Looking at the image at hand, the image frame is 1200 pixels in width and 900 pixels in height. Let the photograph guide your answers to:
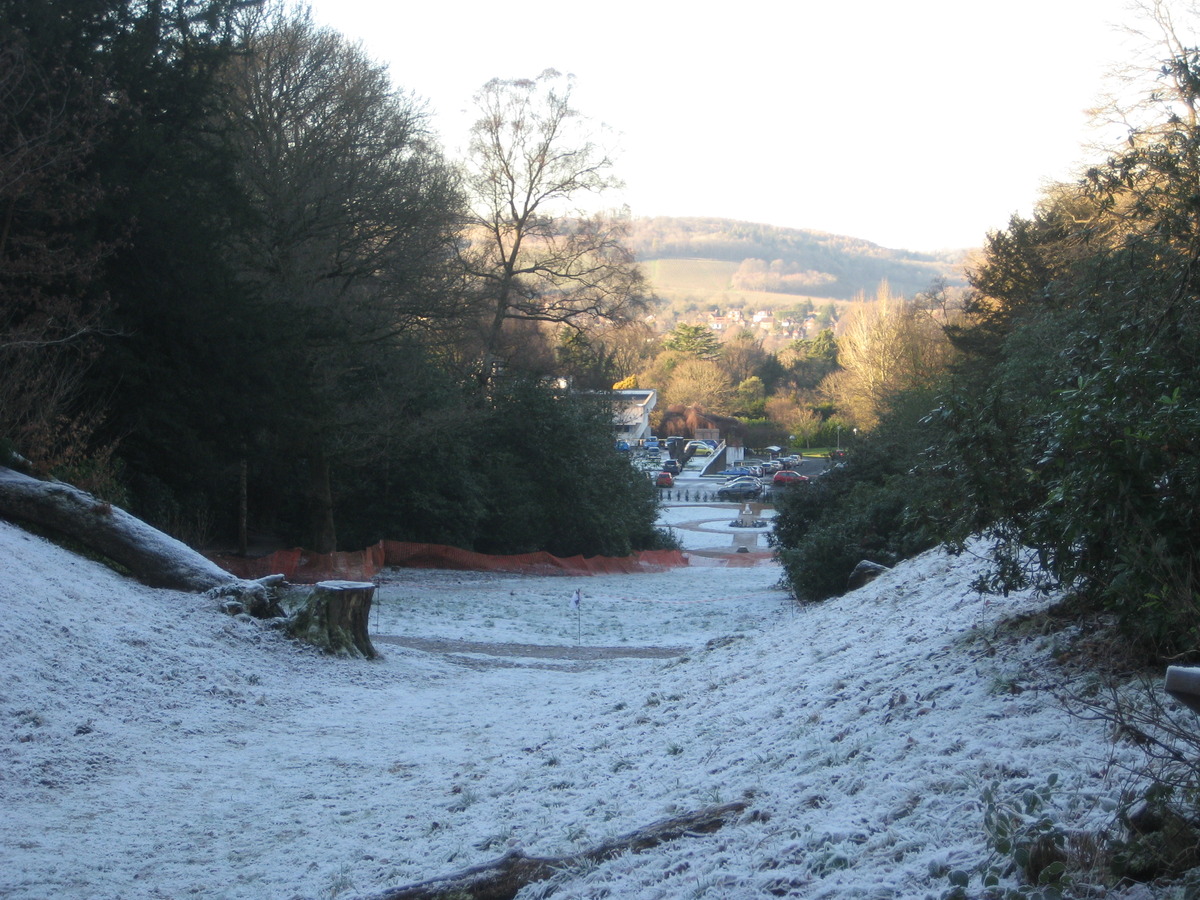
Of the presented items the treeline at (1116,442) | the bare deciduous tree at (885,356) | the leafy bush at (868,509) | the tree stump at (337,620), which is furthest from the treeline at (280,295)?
the bare deciduous tree at (885,356)

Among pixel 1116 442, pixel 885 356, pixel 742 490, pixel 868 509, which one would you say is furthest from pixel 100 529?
pixel 742 490

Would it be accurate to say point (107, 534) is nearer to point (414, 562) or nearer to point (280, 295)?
point (280, 295)

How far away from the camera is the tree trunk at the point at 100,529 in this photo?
38.3 ft

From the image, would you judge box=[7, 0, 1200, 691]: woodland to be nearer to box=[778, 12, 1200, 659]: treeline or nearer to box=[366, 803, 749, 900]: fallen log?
box=[778, 12, 1200, 659]: treeline

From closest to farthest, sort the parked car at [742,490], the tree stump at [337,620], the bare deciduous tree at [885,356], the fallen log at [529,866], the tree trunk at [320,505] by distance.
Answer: the fallen log at [529,866]
the tree stump at [337,620]
the tree trunk at [320,505]
the bare deciduous tree at [885,356]
the parked car at [742,490]

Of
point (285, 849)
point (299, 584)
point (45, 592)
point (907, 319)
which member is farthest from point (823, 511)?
point (907, 319)

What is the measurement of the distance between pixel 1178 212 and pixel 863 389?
58.8 m

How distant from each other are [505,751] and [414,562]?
20.4 m

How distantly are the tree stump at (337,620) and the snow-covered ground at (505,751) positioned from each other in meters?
0.31

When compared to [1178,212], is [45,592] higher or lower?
lower

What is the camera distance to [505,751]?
761cm

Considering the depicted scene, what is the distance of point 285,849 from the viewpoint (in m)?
5.69

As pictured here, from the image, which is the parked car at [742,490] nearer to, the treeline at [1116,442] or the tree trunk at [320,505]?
the tree trunk at [320,505]

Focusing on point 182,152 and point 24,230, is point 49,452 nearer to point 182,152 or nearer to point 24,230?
point 24,230
